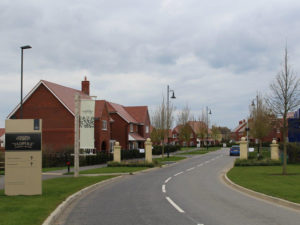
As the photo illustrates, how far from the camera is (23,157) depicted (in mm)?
13867

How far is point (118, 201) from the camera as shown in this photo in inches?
504

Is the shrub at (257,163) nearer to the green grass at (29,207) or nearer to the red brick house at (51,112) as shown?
the red brick house at (51,112)

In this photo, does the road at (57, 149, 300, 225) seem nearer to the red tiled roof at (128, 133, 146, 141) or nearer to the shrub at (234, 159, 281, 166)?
the shrub at (234, 159, 281, 166)

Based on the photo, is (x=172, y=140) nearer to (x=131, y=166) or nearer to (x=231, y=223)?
(x=131, y=166)

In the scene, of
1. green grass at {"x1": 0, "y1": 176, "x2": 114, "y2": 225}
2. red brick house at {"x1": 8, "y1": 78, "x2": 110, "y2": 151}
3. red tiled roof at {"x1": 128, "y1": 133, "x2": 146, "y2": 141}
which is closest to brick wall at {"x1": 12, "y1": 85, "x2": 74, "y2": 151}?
red brick house at {"x1": 8, "y1": 78, "x2": 110, "y2": 151}

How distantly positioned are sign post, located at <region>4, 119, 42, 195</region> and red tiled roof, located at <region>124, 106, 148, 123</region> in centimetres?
4996

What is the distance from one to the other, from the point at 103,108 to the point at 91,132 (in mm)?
25995

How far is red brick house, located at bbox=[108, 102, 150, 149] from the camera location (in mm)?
58094

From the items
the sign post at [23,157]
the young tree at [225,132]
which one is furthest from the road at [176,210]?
the young tree at [225,132]

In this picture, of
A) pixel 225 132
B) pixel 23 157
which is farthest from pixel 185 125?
pixel 225 132

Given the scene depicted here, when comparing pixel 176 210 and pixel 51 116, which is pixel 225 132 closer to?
pixel 51 116

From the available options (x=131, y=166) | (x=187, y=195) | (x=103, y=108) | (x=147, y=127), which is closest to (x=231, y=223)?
(x=187, y=195)

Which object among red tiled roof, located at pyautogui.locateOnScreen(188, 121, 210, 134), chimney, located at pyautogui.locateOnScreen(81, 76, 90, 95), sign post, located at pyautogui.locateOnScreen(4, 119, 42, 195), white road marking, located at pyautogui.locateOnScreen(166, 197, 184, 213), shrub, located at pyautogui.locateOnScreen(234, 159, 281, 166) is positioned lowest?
shrub, located at pyautogui.locateOnScreen(234, 159, 281, 166)

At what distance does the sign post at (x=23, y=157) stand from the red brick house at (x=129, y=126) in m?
43.5
